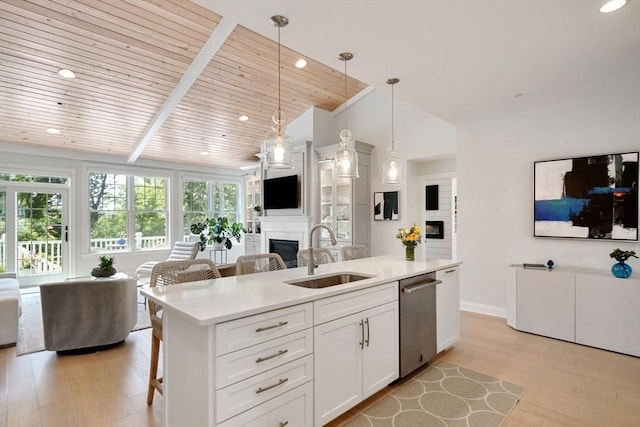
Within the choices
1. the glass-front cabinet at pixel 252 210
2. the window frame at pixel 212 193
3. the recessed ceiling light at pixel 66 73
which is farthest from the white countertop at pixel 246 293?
the window frame at pixel 212 193

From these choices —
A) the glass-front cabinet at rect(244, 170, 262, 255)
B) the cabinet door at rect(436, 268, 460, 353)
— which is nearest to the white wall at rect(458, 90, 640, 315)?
the cabinet door at rect(436, 268, 460, 353)

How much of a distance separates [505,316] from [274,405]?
372 centimetres

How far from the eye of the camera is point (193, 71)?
4.34 m

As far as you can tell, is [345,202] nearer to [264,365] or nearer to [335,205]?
[335,205]

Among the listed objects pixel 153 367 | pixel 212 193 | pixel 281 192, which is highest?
pixel 212 193

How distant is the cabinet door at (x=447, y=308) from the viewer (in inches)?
118

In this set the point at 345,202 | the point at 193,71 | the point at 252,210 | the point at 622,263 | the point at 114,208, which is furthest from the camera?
the point at 252,210

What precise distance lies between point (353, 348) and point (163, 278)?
141 cm

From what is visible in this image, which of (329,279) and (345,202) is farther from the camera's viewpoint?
(345,202)

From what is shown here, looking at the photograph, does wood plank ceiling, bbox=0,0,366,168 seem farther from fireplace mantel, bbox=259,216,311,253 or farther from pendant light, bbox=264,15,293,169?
pendant light, bbox=264,15,293,169

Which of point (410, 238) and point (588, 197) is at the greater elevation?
point (588, 197)

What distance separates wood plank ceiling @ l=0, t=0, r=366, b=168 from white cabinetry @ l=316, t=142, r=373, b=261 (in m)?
1.13

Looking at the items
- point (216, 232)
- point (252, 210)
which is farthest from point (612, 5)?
point (216, 232)

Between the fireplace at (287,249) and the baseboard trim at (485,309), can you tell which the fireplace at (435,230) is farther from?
the fireplace at (287,249)
